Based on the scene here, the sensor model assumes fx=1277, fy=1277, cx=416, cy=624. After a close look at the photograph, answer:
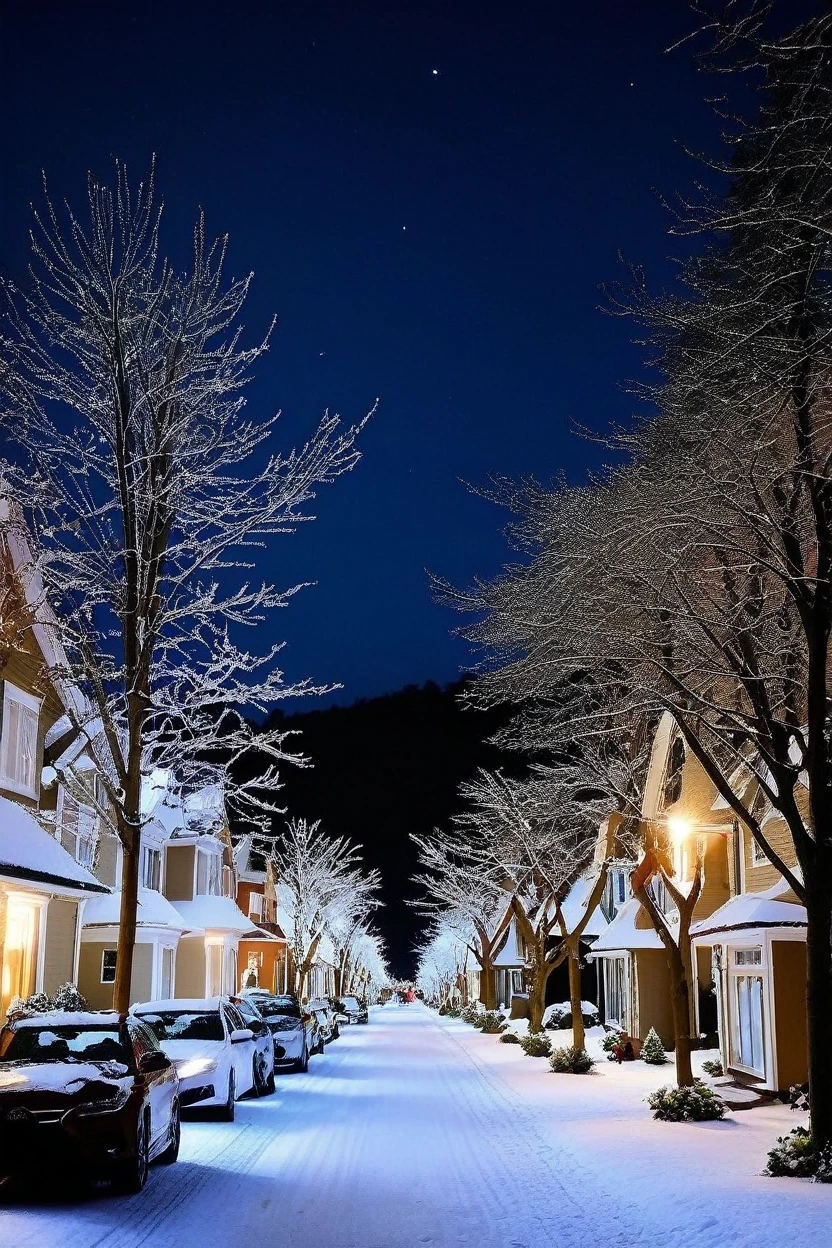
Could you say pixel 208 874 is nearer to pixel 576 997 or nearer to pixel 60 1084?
pixel 576 997

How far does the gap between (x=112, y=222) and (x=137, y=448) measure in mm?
3206

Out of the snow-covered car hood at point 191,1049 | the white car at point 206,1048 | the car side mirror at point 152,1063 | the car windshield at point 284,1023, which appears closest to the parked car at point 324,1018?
the car windshield at point 284,1023

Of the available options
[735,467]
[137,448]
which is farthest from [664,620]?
[137,448]

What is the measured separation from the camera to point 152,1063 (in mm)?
12539

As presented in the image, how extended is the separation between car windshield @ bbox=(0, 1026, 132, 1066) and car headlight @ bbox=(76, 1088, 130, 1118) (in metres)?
1.12

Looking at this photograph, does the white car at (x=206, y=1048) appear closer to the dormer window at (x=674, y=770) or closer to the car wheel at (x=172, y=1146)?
the car wheel at (x=172, y=1146)

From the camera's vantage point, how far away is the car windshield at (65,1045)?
12609 millimetres

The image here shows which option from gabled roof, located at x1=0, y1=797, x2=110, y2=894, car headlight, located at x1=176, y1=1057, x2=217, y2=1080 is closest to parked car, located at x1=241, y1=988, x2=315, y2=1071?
gabled roof, located at x1=0, y1=797, x2=110, y2=894

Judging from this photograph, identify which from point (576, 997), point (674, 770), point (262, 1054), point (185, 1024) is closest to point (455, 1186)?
point (185, 1024)

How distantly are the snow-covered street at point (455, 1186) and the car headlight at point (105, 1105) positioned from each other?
78 centimetres

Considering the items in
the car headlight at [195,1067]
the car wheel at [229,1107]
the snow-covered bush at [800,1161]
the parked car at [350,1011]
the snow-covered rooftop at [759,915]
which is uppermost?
the snow-covered rooftop at [759,915]

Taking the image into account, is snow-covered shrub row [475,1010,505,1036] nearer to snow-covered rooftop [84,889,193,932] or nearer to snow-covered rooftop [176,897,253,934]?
snow-covered rooftop [176,897,253,934]

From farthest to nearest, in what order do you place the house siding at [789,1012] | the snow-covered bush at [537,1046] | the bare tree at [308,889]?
the bare tree at [308,889] → the snow-covered bush at [537,1046] → the house siding at [789,1012]

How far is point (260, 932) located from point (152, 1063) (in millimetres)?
51650
